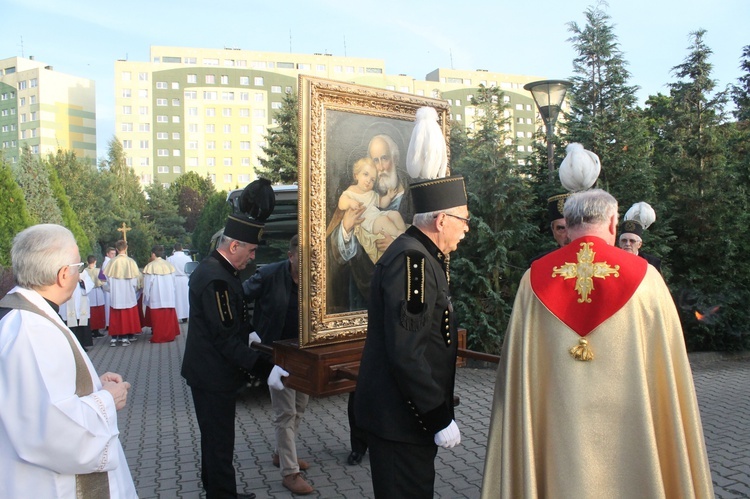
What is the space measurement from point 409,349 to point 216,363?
202 cm

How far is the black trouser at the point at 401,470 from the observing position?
2.87m

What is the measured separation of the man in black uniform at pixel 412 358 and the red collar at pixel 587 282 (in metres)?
0.51

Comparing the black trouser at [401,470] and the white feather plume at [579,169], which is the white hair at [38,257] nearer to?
the black trouser at [401,470]

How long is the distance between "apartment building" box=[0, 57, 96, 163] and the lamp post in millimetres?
83754

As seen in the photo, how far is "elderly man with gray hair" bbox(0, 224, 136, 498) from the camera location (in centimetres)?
223

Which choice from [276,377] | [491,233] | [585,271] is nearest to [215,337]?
[276,377]

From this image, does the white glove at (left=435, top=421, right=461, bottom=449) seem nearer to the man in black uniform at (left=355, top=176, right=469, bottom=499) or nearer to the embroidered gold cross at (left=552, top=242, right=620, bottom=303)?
the man in black uniform at (left=355, top=176, right=469, bottom=499)

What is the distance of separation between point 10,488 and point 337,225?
2446mm

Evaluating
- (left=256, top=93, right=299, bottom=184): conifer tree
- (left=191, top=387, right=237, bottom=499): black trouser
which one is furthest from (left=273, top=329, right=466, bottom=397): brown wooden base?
(left=256, top=93, right=299, bottom=184): conifer tree

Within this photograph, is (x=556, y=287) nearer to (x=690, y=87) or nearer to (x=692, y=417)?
(x=692, y=417)

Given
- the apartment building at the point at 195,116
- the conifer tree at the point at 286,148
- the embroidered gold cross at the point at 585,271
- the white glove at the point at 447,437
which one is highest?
the apartment building at the point at 195,116

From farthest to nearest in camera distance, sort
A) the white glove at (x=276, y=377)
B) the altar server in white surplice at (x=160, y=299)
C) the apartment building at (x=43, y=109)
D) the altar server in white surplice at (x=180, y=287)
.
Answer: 1. the apartment building at (x=43, y=109)
2. the altar server in white surplice at (x=180, y=287)
3. the altar server in white surplice at (x=160, y=299)
4. the white glove at (x=276, y=377)

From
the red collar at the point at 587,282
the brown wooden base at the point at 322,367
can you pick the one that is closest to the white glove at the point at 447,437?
the red collar at the point at 587,282

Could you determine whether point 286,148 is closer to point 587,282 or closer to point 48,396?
point 587,282
